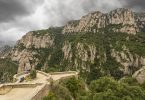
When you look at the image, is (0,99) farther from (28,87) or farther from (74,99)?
(74,99)

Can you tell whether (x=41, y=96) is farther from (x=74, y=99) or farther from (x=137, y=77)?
(x=137, y=77)

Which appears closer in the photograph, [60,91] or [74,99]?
[60,91]

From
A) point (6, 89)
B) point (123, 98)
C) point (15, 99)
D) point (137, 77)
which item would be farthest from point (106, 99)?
point (137, 77)

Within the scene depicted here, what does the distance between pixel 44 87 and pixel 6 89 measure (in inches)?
287

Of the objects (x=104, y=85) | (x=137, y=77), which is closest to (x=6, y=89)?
(x=104, y=85)

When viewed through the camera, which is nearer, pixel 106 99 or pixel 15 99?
pixel 15 99

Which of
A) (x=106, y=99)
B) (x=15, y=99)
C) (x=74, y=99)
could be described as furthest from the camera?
(x=74, y=99)

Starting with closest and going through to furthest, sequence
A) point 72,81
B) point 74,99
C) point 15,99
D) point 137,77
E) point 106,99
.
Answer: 1. point 15,99
2. point 106,99
3. point 74,99
4. point 72,81
5. point 137,77

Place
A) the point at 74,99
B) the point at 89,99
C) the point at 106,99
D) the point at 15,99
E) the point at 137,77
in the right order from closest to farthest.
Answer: the point at 15,99 < the point at 106,99 < the point at 89,99 < the point at 74,99 < the point at 137,77

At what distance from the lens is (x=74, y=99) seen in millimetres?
54062

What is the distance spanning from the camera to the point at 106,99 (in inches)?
1692

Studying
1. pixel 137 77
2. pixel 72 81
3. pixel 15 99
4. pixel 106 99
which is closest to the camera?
pixel 15 99

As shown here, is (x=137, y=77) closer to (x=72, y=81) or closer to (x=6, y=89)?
(x=72, y=81)

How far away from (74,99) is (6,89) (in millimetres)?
12477
